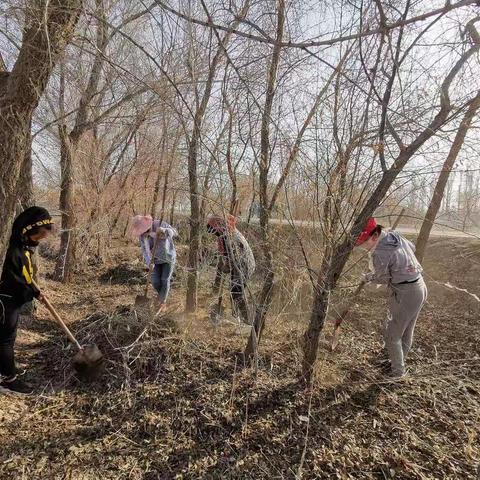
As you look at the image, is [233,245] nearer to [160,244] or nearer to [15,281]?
[160,244]

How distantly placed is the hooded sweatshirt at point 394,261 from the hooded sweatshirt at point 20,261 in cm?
284

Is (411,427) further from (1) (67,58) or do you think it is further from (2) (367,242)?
(1) (67,58)

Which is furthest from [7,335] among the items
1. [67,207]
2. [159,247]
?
[67,207]

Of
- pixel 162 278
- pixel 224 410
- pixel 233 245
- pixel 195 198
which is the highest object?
pixel 195 198

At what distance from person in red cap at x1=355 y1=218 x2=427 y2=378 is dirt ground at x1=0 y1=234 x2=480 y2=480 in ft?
1.15

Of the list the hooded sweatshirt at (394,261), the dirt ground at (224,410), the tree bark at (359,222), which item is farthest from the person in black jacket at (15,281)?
the hooded sweatshirt at (394,261)

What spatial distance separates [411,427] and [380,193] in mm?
1807

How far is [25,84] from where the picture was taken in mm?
3164

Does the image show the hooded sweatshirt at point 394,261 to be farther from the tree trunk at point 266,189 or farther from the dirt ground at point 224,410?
the tree trunk at point 266,189

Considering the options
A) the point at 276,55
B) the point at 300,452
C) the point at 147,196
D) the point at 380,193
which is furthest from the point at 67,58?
the point at 147,196

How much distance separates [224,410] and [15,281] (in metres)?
1.92

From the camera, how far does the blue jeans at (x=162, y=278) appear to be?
15.0ft

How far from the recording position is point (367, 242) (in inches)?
128

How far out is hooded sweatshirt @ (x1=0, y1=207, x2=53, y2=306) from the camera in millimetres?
2908
